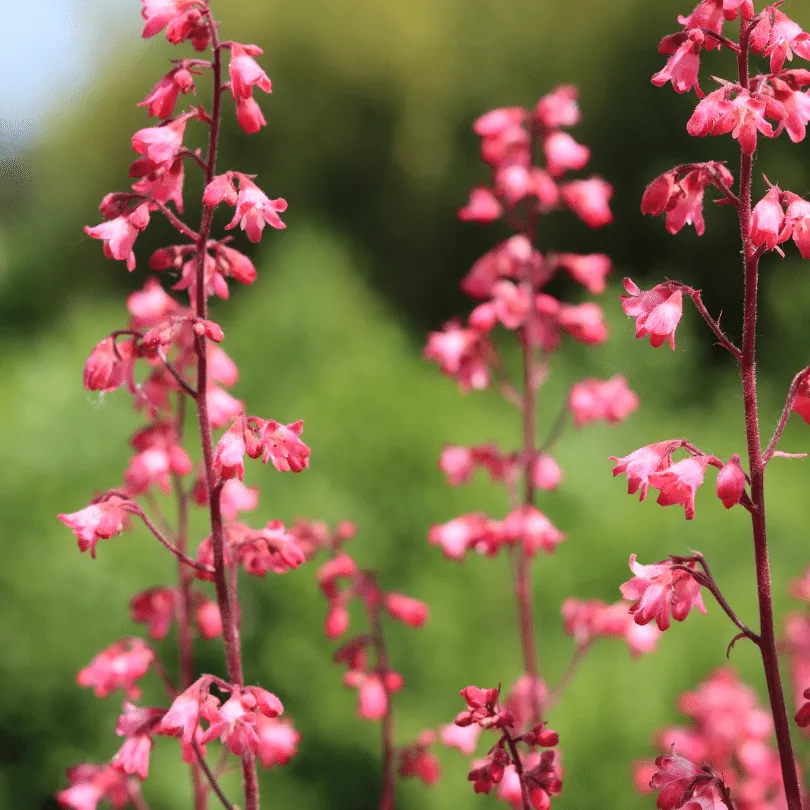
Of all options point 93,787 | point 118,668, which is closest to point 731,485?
point 118,668

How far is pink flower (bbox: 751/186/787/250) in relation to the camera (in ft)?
3.16

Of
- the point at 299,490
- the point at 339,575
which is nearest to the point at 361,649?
the point at 339,575

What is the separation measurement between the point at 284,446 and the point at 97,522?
0.23 m

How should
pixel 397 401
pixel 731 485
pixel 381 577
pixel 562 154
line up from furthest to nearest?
pixel 397 401 → pixel 381 577 → pixel 562 154 → pixel 731 485

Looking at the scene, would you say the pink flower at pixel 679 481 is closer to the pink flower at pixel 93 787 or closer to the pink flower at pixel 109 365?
the pink flower at pixel 109 365

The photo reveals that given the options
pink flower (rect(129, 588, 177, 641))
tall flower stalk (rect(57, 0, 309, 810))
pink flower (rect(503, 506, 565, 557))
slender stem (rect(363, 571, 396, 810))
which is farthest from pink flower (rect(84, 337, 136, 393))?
pink flower (rect(503, 506, 565, 557))

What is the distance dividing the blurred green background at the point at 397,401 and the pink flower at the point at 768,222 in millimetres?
871

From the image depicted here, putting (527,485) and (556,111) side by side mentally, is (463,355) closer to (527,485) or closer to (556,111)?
(527,485)

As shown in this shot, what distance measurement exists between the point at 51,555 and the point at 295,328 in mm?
2525

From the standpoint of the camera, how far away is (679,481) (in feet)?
3.41

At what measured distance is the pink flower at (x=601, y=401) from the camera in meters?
1.93

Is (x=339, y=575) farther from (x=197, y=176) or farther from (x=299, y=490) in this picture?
(x=197, y=176)

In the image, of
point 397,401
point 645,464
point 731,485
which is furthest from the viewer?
point 397,401

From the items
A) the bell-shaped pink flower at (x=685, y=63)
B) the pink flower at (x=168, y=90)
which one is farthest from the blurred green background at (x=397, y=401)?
the bell-shaped pink flower at (x=685, y=63)
